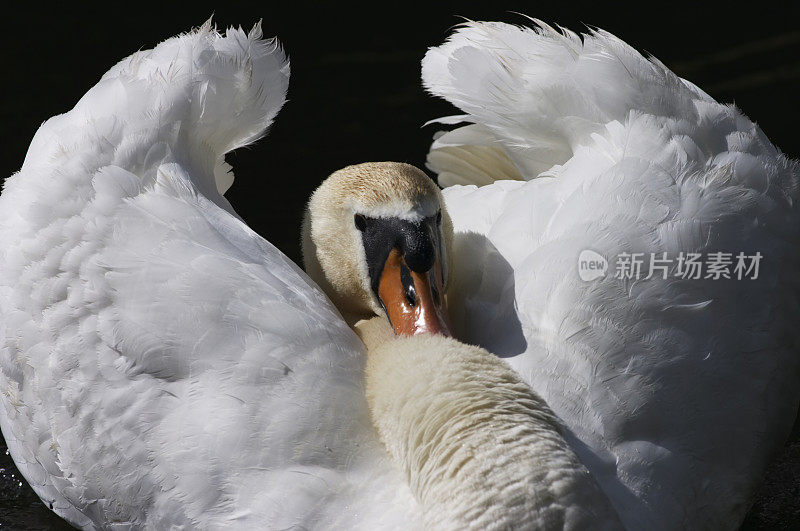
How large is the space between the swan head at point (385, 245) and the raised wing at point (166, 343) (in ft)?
0.60

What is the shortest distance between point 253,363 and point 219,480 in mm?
314

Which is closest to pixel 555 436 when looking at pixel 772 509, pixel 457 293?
pixel 457 293

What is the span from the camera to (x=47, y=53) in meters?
7.14

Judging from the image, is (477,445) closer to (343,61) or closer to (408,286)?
(408,286)

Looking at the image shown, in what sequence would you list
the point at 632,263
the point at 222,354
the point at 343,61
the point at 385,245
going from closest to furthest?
1. the point at 222,354
2. the point at 632,263
3. the point at 385,245
4. the point at 343,61

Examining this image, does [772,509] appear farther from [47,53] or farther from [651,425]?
[47,53]

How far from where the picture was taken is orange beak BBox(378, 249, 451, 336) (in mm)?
3273

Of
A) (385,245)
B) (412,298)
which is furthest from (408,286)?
(385,245)

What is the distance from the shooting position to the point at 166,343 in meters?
3.10

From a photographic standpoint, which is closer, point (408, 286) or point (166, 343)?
point (166, 343)

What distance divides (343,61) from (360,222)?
12.8ft

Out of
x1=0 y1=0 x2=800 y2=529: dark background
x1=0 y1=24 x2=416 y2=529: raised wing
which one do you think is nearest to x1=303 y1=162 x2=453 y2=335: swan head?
x1=0 y1=24 x2=416 y2=529: raised wing

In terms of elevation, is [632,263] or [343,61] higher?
[343,61]

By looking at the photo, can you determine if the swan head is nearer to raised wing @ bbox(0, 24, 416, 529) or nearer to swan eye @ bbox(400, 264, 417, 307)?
swan eye @ bbox(400, 264, 417, 307)
